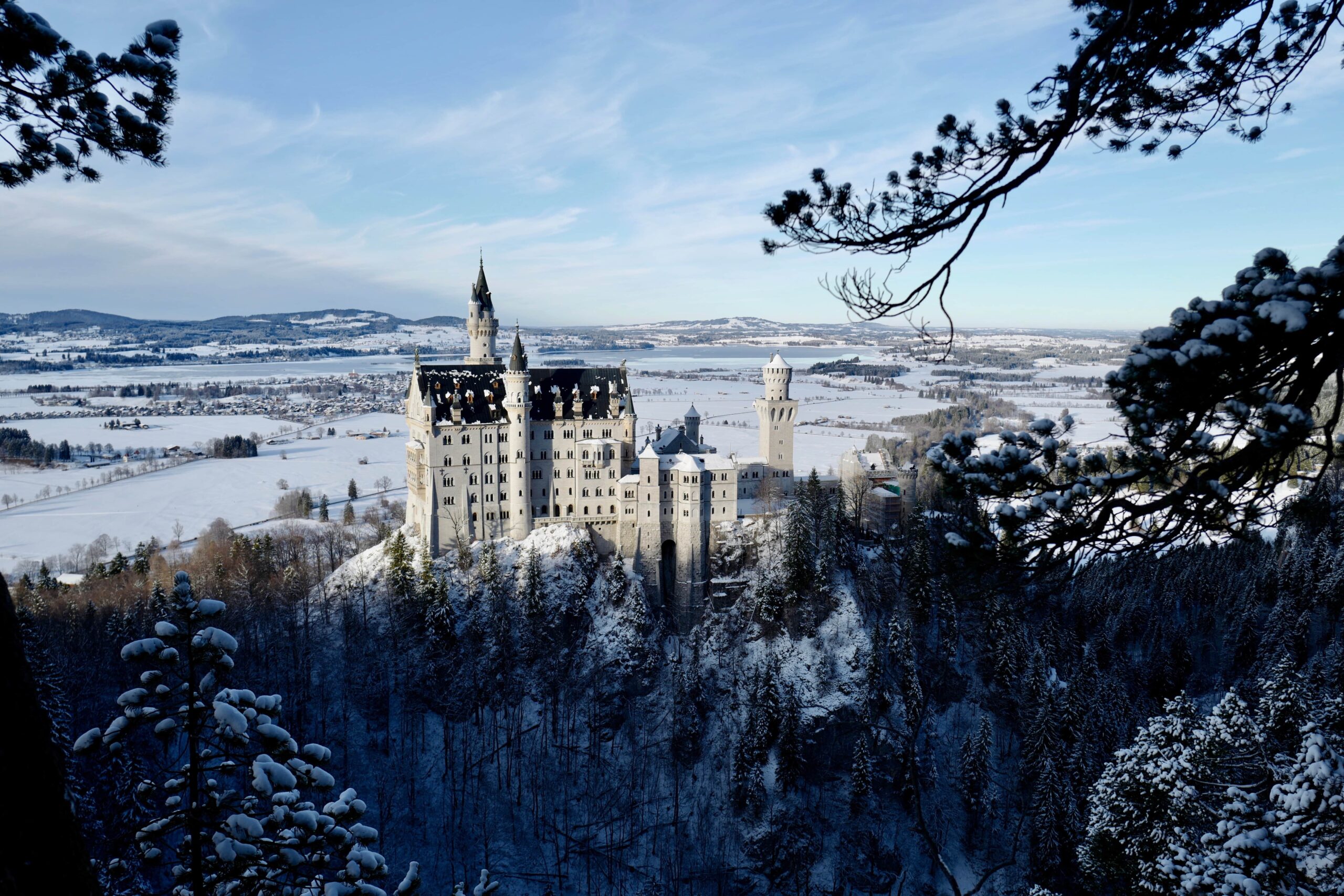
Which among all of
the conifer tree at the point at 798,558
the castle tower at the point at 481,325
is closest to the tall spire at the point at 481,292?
the castle tower at the point at 481,325

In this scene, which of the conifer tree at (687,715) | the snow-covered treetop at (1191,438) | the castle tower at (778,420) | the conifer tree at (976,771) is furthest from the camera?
the castle tower at (778,420)

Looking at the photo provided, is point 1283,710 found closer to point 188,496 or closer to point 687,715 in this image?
point 687,715

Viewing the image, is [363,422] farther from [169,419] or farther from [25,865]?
[25,865]

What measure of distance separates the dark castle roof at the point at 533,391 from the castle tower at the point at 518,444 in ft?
4.09

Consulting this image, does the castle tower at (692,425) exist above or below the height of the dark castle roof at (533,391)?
below

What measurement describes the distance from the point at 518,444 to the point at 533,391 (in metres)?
4.80

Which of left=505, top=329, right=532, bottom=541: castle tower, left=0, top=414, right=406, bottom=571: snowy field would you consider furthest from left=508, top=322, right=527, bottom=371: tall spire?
left=0, top=414, right=406, bottom=571: snowy field

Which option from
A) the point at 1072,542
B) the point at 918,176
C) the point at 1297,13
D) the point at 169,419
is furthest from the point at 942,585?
the point at 169,419

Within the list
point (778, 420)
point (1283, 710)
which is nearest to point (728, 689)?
point (778, 420)

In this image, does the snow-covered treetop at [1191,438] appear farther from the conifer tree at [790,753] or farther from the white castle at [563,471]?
the white castle at [563,471]

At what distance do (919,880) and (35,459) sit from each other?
15081 centimetres

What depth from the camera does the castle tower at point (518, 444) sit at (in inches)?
2147

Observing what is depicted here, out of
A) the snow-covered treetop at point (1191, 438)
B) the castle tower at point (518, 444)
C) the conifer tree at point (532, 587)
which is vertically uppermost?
the snow-covered treetop at point (1191, 438)

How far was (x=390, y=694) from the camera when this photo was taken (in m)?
52.0
